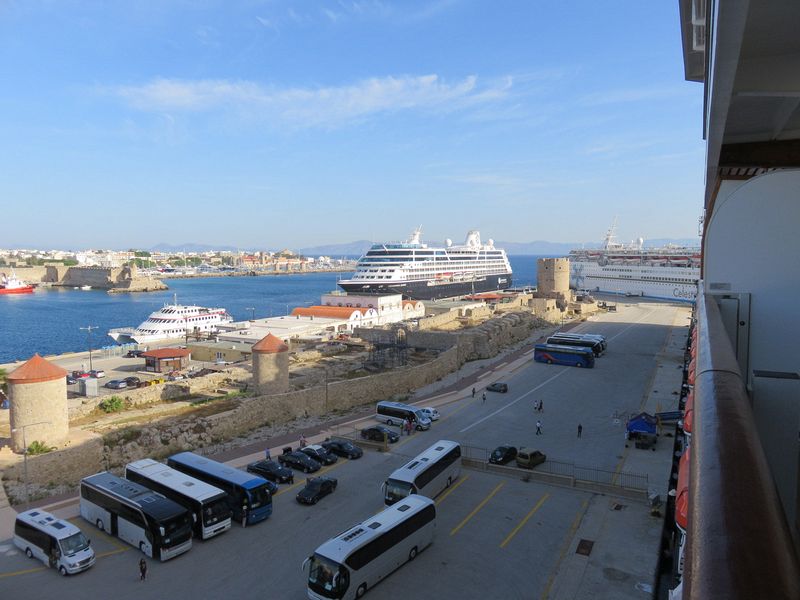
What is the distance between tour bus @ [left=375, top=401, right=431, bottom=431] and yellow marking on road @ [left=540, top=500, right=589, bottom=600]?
616 cm

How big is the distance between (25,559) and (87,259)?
17705 cm

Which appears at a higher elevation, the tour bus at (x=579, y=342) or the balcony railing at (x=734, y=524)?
the balcony railing at (x=734, y=524)

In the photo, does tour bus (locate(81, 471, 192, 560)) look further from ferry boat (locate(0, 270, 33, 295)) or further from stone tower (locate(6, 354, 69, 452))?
ferry boat (locate(0, 270, 33, 295))

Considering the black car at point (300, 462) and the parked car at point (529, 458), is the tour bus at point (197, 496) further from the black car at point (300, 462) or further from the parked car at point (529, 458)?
the parked car at point (529, 458)

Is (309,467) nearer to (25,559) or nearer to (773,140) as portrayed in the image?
(25,559)

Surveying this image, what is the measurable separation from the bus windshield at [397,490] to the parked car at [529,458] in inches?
145

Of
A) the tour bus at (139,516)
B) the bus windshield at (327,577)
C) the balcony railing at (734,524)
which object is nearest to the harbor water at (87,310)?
the tour bus at (139,516)

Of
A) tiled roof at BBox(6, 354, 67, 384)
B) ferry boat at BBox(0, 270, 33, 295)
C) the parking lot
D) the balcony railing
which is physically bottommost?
ferry boat at BBox(0, 270, 33, 295)

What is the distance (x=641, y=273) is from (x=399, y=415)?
61735mm

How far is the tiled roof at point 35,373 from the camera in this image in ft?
43.4

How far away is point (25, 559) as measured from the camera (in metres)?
9.35

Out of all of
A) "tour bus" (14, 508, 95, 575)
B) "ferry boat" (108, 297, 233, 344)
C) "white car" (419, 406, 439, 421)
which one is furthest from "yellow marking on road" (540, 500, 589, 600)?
"ferry boat" (108, 297, 233, 344)

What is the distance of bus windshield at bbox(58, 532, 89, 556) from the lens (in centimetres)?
891

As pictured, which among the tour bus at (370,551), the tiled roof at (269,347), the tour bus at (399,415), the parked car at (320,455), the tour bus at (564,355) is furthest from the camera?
the tour bus at (564,355)
